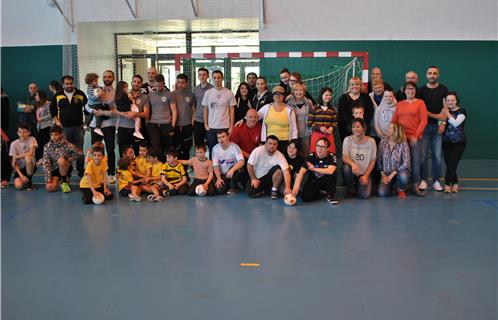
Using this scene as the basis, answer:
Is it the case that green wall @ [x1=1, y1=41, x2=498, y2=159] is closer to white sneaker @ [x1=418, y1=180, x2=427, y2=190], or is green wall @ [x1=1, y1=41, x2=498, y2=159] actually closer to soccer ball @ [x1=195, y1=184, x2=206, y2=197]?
white sneaker @ [x1=418, y1=180, x2=427, y2=190]

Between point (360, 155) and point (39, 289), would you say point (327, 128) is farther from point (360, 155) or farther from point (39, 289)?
point (39, 289)

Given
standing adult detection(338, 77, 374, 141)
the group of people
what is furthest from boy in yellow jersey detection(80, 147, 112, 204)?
standing adult detection(338, 77, 374, 141)

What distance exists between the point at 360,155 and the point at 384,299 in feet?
11.5

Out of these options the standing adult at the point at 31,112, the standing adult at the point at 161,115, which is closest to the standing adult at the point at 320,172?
the standing adult at the point at 161,115

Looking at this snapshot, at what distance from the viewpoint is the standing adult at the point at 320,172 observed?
6.21m

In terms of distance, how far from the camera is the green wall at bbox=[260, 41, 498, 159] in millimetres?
10164

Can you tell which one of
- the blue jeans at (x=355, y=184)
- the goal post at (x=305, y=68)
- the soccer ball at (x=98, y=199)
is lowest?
the soccer ball at (x=98, y=199)

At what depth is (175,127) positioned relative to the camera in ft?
24.1

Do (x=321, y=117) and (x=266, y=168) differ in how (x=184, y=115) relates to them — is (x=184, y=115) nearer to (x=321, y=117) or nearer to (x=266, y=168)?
(x=266, y=168)

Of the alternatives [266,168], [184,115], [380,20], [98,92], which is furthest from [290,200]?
[380,20]

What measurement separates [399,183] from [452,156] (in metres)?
0.95

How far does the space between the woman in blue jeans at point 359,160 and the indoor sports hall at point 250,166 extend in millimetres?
30

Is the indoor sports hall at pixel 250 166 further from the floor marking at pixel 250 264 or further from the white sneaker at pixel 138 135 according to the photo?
the white sneaker at pixel 138 135

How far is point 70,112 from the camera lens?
24.1 ft
